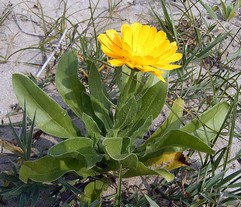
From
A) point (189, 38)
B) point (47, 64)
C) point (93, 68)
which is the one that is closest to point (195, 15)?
point (189, 38)

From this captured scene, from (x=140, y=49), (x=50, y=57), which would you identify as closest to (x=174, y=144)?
(x=140, y=49)

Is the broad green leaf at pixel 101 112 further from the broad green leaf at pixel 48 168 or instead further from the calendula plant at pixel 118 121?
the broad green leaf at pixel 48 168

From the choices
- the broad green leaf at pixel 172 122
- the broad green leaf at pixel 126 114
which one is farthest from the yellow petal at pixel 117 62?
the broad green leaf at pixel 172 122

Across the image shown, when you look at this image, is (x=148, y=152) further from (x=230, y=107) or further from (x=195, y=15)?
(x=195, y=15)

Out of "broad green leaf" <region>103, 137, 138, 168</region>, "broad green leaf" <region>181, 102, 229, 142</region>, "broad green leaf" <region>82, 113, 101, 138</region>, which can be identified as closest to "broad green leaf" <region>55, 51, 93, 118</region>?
"broad green leaf" <region>82, 113, 101, 138</region>

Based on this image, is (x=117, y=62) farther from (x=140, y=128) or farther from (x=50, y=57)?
(x=50, y=57)

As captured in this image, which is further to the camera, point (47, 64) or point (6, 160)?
point (47, 64)
